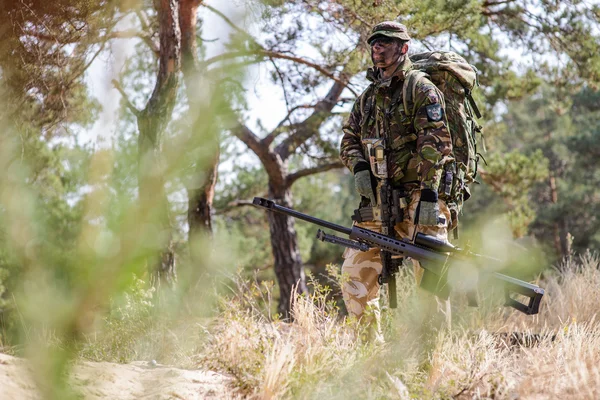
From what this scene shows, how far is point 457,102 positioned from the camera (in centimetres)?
346

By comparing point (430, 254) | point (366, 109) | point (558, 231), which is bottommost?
point (430, 254)

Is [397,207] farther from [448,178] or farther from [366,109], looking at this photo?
[366,109]

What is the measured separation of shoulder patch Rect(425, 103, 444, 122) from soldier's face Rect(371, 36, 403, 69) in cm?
35

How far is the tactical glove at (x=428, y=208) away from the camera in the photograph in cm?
317

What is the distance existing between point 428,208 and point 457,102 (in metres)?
0.68

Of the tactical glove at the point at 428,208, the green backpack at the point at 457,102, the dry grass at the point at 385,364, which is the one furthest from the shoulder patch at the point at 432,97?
the dry grass at the point at 385,364

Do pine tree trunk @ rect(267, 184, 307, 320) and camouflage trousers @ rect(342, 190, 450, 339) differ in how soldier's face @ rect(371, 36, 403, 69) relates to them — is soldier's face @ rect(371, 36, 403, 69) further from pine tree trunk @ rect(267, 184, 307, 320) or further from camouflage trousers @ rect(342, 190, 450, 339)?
pine tree trunk @ rect(267, 184, 307, 320)

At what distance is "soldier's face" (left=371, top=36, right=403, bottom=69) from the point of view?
333 cm

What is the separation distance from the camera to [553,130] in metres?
21.6

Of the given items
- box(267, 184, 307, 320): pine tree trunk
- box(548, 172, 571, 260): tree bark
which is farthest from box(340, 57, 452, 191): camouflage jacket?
box(548, 172, 571, 260): tree bark

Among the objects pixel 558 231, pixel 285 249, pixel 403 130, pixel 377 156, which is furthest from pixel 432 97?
pixel 558 231

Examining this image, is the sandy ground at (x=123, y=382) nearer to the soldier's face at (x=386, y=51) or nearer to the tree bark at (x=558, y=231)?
the soldier's face at (x=386, y=51)

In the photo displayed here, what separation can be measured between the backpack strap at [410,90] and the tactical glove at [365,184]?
40cm

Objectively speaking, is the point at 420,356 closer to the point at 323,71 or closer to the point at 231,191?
the point at 323,71
